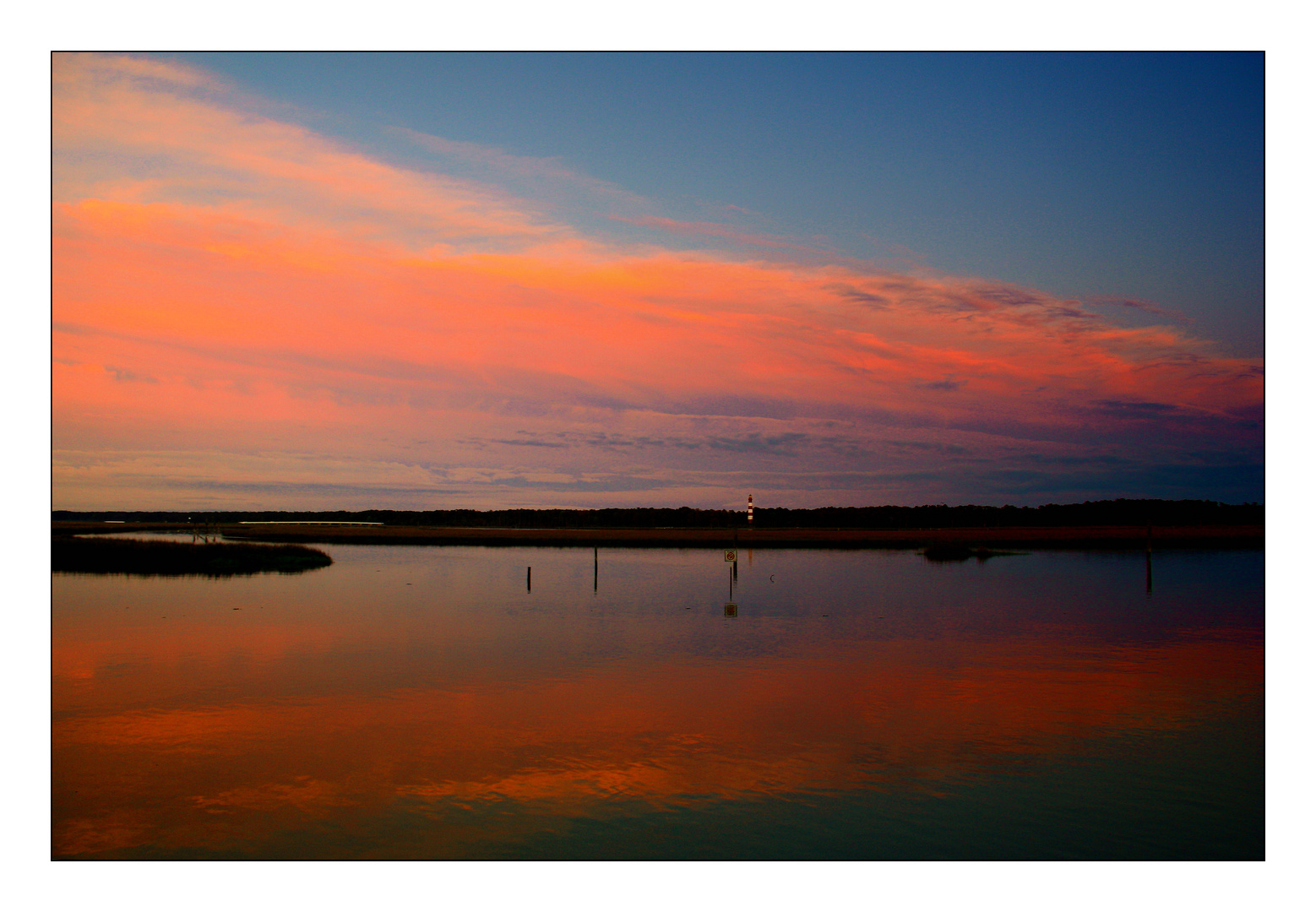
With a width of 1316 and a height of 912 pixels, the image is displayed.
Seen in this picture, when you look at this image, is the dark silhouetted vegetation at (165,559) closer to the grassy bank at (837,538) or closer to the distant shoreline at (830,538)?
the distant shoreline at (830,538)

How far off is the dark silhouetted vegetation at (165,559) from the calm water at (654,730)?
16.9 m

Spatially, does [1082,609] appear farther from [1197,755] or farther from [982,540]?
[982,540]

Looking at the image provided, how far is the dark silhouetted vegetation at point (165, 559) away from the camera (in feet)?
220

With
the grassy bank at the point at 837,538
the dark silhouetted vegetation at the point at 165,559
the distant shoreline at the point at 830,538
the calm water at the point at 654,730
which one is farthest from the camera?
the grassy bank at the point at 837,538

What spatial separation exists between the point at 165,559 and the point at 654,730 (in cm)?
5864

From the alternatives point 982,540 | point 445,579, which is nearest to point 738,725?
point 445,579

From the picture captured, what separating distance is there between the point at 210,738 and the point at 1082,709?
23.1 m

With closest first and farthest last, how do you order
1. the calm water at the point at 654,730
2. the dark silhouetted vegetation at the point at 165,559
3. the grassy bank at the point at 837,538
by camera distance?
the calm water at the point at 654,730
the dark silhouetted vegetation at the point at 165,559
the grassy bank at the point at 837,538

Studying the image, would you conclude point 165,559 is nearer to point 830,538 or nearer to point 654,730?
point 654,730

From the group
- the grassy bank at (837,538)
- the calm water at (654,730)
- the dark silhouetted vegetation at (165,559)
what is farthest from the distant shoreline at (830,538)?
the calm water at (654,730)

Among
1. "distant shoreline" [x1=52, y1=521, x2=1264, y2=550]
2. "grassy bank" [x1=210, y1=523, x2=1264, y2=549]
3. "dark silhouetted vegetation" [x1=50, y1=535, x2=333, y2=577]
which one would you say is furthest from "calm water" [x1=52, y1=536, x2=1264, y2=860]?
"distant shoreline" [x1=52, y1=521, x2=1264, y2=550]

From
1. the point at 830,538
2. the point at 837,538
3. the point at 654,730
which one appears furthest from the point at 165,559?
the point at 837,538

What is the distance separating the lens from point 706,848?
51.9ft

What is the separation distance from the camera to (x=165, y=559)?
69.6m
